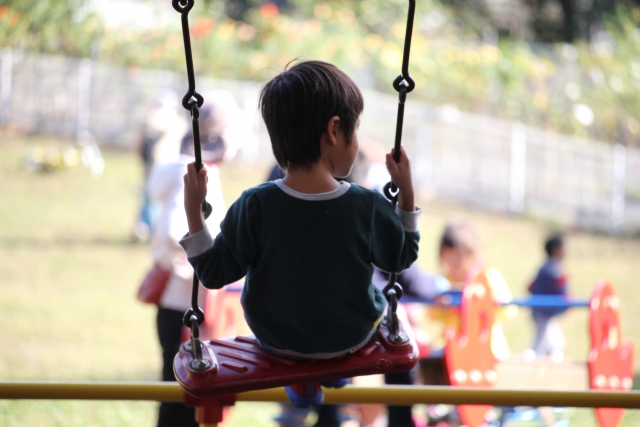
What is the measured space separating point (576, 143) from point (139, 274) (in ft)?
19.8

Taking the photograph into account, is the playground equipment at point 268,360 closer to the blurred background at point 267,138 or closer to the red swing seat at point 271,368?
the red swing seat at point 271,368

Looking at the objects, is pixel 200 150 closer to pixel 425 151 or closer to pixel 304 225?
pixel 304 225

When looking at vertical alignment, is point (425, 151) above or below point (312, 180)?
above

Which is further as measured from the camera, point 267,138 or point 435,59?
→ point 435,59

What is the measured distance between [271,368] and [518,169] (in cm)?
912

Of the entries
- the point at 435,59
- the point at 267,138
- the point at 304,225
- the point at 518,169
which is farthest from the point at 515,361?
the point at 435,59

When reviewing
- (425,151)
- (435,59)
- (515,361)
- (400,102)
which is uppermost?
(435,59)

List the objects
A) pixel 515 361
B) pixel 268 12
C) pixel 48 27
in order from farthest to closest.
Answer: pixel 268 12 < pixel 48 27 < pixel 515 361

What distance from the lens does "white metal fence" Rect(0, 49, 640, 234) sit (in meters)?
9.91

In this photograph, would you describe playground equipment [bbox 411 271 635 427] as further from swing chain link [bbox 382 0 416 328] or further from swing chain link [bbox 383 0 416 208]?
swing chain link [bbox 383 0 416 208]

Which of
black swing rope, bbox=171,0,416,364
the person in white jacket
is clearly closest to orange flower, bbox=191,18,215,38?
the person in white jacket

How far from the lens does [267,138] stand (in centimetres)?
1182

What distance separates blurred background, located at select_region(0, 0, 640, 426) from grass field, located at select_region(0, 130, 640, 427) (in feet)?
0.11

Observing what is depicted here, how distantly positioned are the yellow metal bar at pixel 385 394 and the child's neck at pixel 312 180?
786 millimetres
